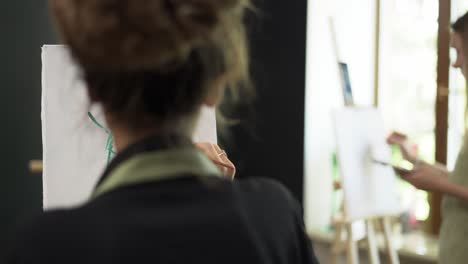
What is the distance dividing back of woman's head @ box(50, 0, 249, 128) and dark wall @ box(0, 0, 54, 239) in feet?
5.19

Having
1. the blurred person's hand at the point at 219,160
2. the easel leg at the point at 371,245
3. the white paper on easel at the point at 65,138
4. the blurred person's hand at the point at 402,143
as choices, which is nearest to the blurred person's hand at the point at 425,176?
the blurred person's hand at the point at 402,143

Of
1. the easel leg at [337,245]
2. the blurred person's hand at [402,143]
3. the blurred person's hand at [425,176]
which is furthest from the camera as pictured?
the easel leg at [337,245]

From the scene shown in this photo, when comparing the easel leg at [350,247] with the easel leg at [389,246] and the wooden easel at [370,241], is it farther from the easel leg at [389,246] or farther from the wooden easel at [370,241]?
the easel leg at [389,246]

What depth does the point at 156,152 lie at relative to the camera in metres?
0.66

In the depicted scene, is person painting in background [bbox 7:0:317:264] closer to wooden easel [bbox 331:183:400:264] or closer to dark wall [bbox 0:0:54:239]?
dark wall [bbox 0:0:54:239]

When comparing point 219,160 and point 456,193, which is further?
point 456,193

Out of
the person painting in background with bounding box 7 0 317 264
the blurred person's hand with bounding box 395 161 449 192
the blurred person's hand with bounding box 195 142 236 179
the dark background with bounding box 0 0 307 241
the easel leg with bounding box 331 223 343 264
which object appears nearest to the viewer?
the person painting in background with bounding box 7 0 317 264

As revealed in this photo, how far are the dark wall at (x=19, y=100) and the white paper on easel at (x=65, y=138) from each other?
0.65m

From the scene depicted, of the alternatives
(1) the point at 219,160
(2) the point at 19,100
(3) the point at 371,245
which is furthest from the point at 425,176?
(2) the point at 19,100

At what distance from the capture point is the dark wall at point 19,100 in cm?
210

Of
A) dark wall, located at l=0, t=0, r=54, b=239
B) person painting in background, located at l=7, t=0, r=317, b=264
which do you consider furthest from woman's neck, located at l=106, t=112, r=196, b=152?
dark wall, located at l=0, t=0, r=54, b=239

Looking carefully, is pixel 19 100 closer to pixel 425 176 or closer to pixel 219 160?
pixel 219 160

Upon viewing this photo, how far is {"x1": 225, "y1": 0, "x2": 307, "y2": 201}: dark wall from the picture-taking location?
3.12 metres

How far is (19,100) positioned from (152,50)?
1.67 meters
